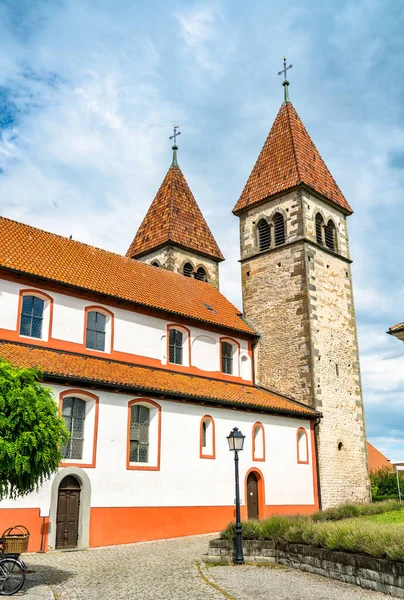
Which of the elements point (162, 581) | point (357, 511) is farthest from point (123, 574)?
point (357, 511)

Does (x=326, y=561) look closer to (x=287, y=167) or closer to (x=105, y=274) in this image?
(x=105, y=274)

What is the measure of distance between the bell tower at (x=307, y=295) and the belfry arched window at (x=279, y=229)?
2.2 inches

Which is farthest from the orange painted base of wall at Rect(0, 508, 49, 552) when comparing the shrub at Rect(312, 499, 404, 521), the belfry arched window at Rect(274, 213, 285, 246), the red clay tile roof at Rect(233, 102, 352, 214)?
the red clay tile roof at Rect(233, 102, 352, 214)

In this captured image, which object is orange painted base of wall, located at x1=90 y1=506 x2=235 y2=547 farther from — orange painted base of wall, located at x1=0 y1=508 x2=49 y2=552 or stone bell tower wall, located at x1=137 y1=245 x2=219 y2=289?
stone bell tower wall, located at x1=137 y1=245 x2=219 y2=289

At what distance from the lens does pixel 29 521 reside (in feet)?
52.0

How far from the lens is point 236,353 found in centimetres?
2770

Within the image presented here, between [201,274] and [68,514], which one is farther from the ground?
[201,274]

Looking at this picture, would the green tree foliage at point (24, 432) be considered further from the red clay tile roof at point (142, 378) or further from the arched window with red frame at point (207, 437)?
the arched window with red frame at point (207, 437)

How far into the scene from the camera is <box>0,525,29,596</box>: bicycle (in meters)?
9.60

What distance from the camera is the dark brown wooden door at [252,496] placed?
22.6 m

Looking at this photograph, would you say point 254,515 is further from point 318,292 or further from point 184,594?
point 184,594

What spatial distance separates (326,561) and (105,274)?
1526 centimetres

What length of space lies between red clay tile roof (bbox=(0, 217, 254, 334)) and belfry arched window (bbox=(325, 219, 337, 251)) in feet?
20.7

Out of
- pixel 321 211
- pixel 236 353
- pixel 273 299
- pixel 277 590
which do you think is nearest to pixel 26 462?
pixel 277 590
